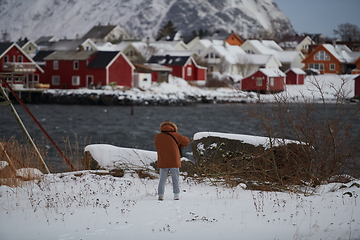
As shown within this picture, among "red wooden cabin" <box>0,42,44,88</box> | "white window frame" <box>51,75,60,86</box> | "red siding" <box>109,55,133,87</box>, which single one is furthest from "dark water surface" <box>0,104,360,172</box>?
"red siding" <box>109,55,133,87</box>

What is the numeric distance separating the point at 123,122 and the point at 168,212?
3242 centimetres

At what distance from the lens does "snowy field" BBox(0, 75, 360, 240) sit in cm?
679

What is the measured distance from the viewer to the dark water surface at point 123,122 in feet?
98.4

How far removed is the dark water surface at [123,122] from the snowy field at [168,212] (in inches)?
554

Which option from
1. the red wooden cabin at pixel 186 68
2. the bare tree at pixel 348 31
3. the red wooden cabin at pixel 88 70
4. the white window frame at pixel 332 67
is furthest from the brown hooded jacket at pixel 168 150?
the bare tree at pixel 348 31

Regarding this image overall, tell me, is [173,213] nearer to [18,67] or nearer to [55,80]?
[18,67]

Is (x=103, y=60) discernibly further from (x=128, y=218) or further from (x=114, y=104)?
(x=128, y=218)

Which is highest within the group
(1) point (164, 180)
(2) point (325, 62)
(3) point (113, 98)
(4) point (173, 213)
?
(2) point (325, 62)

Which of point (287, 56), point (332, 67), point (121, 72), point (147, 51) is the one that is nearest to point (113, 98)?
point (121, 72)

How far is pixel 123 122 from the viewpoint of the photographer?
1571 inches

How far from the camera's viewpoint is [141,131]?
3384cm

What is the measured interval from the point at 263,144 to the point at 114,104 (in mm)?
45203

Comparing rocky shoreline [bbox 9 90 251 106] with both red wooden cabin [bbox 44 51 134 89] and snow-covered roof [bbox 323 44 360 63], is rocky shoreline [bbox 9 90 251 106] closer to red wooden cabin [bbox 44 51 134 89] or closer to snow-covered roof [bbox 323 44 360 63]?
red wooden cabin [bbox 44 51 134 89]

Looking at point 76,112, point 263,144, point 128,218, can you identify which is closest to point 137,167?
point 263,144
